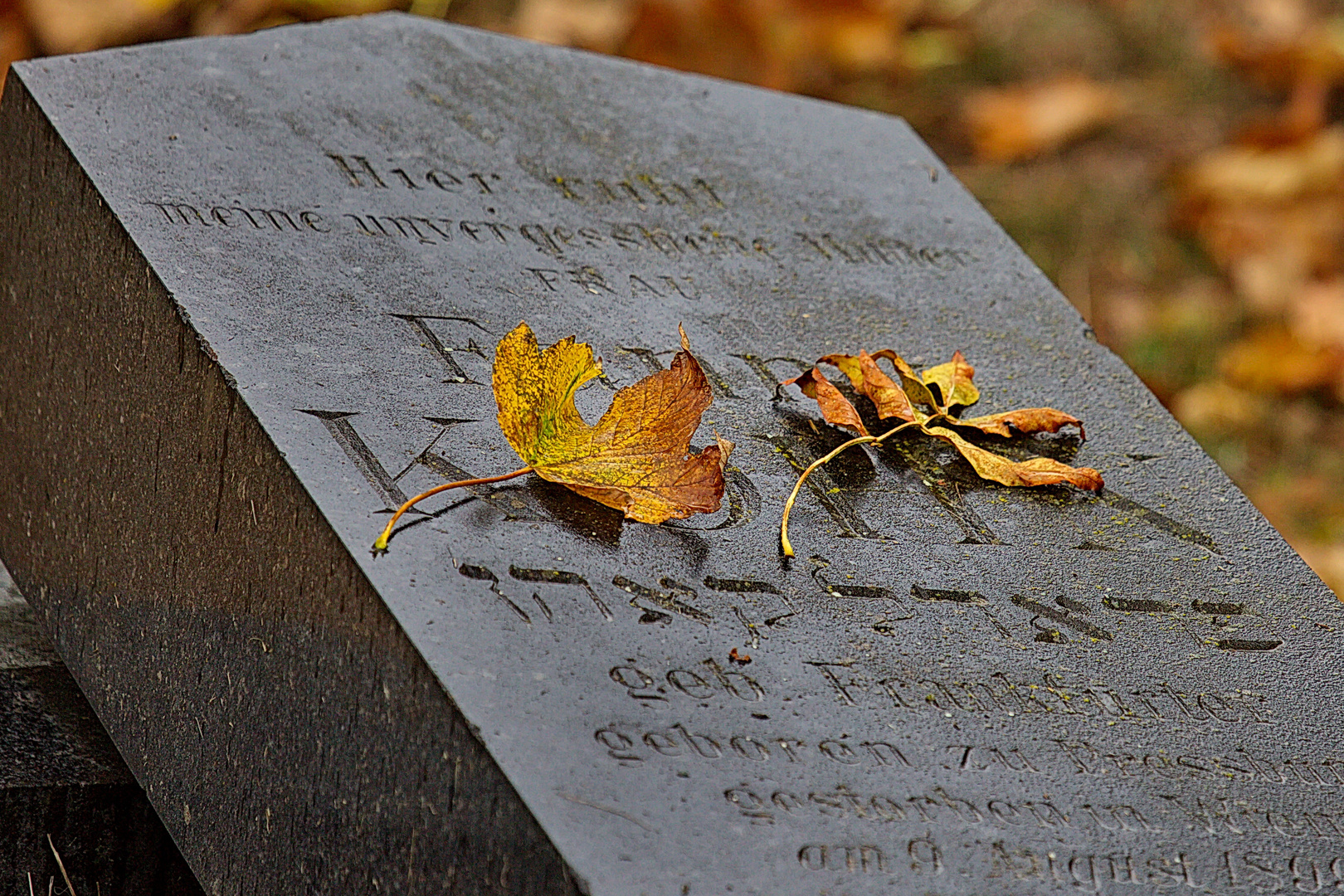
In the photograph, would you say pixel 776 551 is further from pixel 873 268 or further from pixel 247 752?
pixel 873 268

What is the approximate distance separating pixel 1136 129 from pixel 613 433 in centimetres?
304

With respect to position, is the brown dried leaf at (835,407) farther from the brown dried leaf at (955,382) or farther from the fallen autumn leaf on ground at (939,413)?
the brown dried leaf at (955,382)

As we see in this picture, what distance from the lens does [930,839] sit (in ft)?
3.15

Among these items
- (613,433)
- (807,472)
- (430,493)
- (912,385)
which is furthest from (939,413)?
(430,493)

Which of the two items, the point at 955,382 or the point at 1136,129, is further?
the point at 1136,129

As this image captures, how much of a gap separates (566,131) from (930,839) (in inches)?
38.8

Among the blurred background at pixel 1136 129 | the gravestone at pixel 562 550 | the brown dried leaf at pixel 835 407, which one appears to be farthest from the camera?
the blurred background at pixel 1136 129

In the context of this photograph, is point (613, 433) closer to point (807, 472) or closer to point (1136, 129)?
point (807, 472)

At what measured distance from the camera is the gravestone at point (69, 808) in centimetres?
139

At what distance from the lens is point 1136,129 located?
3781mm

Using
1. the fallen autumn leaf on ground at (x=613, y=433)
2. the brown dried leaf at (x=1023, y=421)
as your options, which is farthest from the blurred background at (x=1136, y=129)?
the fallen autumn leaf on ground at (x=613, y=433)

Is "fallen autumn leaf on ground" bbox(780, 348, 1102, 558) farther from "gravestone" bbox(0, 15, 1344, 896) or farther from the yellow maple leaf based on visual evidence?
Result: the yellow maple leaf

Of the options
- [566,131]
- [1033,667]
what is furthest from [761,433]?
[566,131]

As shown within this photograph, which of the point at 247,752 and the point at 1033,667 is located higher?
the point at 1033,667
